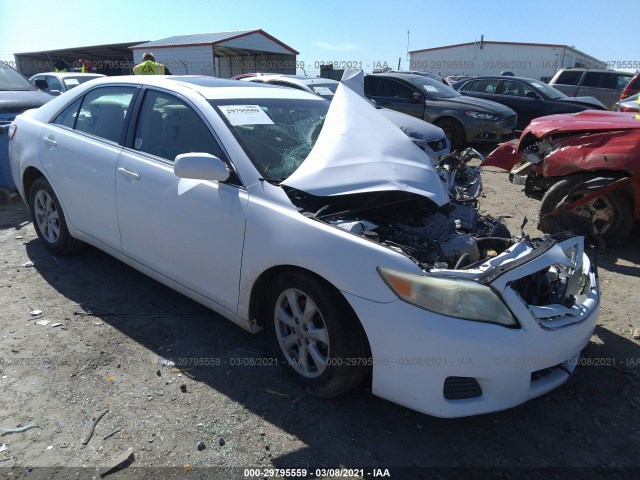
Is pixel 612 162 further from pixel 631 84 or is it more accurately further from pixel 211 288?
pixel 631 84

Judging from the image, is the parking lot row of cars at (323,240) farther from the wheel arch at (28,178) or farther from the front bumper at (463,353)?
the wheel arch at (28,178)

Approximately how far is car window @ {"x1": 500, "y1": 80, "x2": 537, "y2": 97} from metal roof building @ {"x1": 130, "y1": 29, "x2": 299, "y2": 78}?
702 inches

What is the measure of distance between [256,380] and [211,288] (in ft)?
2.04

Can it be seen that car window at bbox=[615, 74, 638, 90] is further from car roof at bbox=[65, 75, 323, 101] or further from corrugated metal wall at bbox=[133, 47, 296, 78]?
corrugated metal wall at bbox=[133, 47, 296, 78]

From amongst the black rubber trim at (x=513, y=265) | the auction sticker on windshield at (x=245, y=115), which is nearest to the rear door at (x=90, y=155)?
the auction sticker on windshield at (x=245, y=115)

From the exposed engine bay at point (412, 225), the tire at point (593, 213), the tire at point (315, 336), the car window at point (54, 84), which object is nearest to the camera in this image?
the tire at point (315, 336)

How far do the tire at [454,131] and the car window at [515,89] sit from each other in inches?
125

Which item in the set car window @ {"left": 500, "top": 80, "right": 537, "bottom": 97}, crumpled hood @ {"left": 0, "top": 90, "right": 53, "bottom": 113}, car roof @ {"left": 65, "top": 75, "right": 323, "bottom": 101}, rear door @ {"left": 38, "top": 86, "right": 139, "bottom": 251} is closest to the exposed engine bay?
car roof @ {"left": 65, "top": 75, "right": 323, "bottom": 101}

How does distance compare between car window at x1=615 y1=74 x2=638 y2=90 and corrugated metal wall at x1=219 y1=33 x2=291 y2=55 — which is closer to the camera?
car window at x1=615 y1=74 x2=638 y2=90

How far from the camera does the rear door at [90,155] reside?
361cm

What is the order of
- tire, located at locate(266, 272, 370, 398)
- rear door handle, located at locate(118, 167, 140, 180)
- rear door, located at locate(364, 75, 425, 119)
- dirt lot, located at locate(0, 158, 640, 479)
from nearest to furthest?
dirt lot, located at locate(0, 158, 640, 479), tire, located at locate(266, 272, 370, 398), rear door handle, located at locate(118, 167, 140, 180), rear door, located at locate(364, 75, 425, 119)

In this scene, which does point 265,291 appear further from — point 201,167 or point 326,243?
point 201,167

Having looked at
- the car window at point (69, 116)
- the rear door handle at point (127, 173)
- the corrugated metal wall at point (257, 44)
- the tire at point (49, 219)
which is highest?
the corrugated metal wall at point (257, 44)

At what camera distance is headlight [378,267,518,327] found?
2201mm
